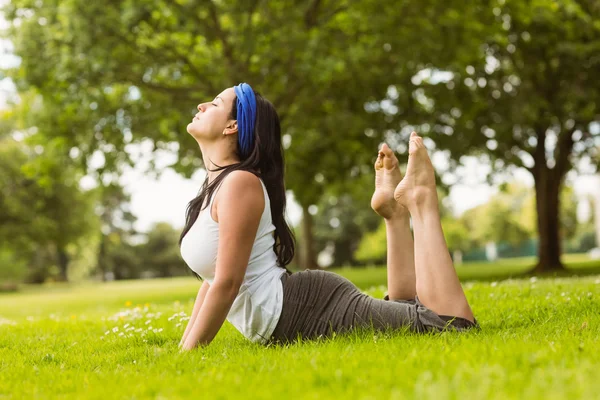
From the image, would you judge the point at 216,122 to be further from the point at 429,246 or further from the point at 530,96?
the point at 530,96

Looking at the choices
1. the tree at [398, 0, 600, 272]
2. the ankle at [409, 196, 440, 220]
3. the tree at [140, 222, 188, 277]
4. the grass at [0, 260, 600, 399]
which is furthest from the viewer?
the tree at [140, 222, 188, 277]

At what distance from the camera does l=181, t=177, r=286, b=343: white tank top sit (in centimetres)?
425

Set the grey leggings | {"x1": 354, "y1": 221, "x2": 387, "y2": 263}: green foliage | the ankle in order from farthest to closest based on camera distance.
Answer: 1. {"x1": 354, "y1": 221, "x2": 387, "y2": 263}: green foliage
2. the grey leggings
3. the ankle

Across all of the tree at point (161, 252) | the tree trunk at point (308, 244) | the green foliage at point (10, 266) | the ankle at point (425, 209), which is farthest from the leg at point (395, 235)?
the tree at point (161, 252)

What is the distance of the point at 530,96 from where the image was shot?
1973 cm

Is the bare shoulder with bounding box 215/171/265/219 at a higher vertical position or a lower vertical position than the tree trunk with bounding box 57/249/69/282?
higher

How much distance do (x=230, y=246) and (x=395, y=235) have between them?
1415 mm

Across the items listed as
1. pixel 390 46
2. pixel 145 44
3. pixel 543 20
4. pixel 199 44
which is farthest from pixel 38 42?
pixel 543 20

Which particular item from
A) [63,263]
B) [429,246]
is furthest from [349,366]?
[63,263]

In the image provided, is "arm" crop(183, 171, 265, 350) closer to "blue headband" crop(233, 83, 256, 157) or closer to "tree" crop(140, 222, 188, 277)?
"blue headband" crop(233, 83, 256, 157)

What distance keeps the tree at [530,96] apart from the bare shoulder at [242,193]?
1272cm

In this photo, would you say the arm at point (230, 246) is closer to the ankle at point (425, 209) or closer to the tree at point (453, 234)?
the ankle at point (425, 209)

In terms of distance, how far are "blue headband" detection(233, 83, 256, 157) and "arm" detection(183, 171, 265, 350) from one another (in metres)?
0.38

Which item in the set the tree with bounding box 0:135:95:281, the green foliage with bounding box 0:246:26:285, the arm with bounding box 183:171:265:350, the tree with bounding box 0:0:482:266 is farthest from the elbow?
the green foliage with bounding box 0:246:26:285
